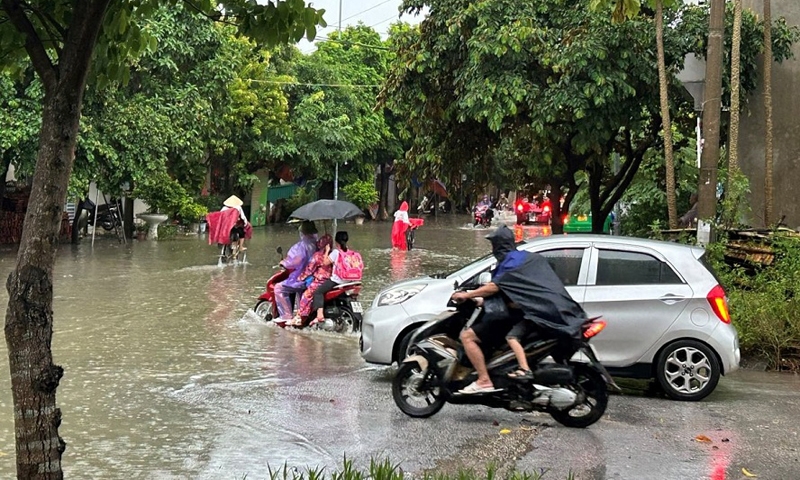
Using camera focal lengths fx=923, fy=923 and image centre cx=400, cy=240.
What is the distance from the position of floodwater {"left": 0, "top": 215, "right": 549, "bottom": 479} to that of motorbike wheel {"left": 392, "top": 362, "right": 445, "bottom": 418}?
0.42m

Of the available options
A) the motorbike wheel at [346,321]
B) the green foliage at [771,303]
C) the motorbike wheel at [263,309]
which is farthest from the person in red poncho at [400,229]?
the green foliage at [771,303]

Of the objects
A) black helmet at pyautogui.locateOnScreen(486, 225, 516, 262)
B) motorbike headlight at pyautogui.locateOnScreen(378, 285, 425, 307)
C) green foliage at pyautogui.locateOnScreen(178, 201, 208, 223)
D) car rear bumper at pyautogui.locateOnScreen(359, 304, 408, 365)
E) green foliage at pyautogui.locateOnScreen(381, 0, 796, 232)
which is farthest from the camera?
green foliage at pyautogui.locateOnScreen(178, 201, 208, 223)

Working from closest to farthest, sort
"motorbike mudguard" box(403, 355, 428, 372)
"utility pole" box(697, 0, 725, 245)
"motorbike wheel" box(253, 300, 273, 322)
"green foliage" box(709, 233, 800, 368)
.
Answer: "motorbike mudguard" box(403, 355, 428, 372) < "green foliage" box(709, 233, 800, 368) < "utility pole" box(697, 0, 725, 245) < "motorbike wheel" box(253, 300, 273, 322)

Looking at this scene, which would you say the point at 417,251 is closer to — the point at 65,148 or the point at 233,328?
the point at 233,328

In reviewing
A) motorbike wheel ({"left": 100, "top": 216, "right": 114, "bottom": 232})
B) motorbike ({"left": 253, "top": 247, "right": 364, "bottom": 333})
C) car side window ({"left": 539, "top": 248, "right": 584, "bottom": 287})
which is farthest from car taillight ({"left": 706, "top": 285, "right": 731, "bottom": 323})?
motorbike wheel ({"left": 100, "top": 216, "right": 114, "bottom": 232})

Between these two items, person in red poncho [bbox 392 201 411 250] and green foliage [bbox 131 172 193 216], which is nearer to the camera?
person in red poncho [bbox 392 201 411 250]

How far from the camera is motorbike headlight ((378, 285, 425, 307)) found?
30.9 ft

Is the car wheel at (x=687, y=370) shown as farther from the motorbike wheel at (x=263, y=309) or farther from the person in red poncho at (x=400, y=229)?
the person in red poncho at (x=400, y=229)

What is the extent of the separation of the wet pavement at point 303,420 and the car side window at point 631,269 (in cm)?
113

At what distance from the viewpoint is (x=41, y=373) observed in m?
4.16

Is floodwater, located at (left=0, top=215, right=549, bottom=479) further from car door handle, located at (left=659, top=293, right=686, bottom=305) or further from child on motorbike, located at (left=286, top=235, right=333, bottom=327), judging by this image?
car door handle, located at (left=659, top=293, right=686, bottom=305)

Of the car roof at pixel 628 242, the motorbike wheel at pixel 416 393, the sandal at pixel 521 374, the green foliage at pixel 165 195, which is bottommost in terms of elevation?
the motorbike wheel at pixel 416 393

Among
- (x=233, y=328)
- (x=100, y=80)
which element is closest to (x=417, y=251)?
(x=233, y=328)

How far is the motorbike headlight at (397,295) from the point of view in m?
9.43
